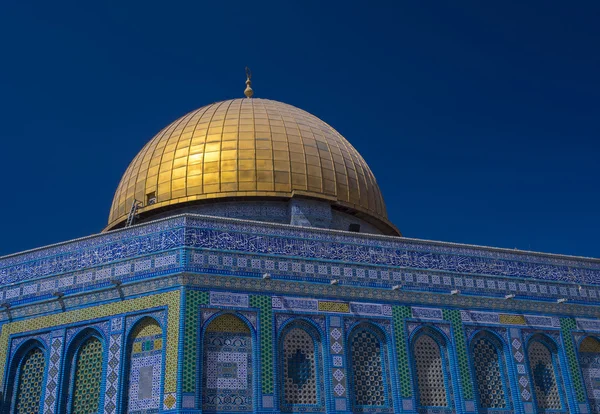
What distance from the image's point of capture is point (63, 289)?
1171cm

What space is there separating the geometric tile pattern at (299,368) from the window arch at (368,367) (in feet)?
2.27

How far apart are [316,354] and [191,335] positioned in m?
2.16

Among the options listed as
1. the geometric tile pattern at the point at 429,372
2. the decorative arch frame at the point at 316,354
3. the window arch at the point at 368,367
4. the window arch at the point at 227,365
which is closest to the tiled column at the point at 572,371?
the geometric tile pattern at the point at 429,372

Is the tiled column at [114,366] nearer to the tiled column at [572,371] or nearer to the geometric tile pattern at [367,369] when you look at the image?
the geometric tile pattern at [367,369]

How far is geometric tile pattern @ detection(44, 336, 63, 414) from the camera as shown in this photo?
11.0 metres

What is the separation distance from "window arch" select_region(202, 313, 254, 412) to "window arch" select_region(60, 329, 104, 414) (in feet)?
5.86

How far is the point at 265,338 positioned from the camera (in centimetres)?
1104

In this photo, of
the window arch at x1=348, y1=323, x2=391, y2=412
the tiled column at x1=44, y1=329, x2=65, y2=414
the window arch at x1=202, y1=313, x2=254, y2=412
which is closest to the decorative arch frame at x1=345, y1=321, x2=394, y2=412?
the window arch at x1=348, y1=323, x2=391, y2=412

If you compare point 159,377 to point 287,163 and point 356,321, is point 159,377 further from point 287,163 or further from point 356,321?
point 287,163

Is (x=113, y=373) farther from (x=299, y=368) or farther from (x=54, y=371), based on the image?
(x=299, y=368)

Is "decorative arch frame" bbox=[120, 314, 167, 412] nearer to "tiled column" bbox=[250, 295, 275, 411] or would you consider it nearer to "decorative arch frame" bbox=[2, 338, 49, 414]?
"tiled column" bbox=[250, 295, 275, 411]

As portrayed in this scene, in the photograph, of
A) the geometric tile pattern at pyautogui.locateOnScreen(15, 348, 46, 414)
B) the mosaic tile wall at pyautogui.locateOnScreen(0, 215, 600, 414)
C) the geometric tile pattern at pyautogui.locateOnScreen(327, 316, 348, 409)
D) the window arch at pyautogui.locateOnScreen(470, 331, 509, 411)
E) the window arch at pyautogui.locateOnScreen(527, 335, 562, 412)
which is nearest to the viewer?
the mosaic tile wall at pyautogui.locateOnScreen(0, 215, 600, 414)

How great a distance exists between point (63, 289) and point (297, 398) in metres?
4.40

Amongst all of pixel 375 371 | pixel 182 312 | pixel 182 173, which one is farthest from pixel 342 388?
pixel 182 173
